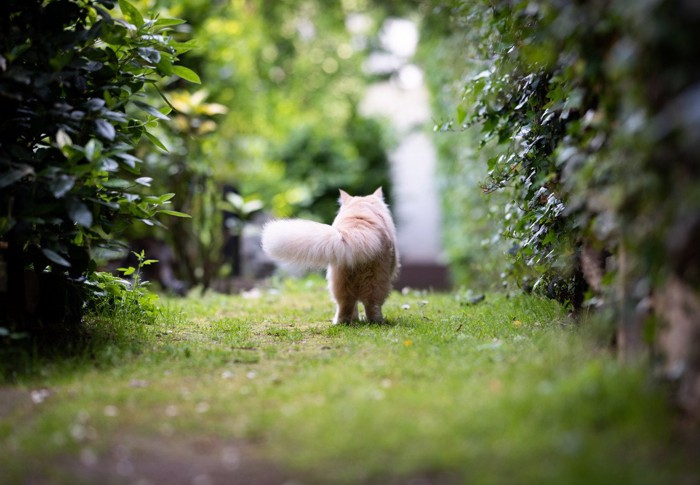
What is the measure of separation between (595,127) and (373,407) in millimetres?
1585

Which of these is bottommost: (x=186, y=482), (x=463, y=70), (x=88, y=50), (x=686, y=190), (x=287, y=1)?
(x=186, y=482)

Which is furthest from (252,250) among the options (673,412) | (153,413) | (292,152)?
(673,412)

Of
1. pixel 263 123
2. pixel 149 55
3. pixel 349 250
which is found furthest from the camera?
pixel 263 123

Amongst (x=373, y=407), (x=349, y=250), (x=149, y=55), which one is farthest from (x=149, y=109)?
(x=373, y=407)

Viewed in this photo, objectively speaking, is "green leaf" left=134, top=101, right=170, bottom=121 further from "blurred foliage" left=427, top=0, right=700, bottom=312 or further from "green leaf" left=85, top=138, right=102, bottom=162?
"blurred foliage" left=427, top=0, right=700, bottom=312

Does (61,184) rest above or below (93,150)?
below

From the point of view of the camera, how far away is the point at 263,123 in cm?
1661

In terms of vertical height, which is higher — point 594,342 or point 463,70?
point 463,70

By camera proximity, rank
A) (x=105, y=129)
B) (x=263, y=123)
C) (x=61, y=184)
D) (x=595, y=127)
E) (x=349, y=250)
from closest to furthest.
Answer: (x=595, y=127) → (x=61, y=184) → (x=105, y=129) → (x=349, y=250) → (x=263, y=123)

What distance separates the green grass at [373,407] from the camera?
7.54ft

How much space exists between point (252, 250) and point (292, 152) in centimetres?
198

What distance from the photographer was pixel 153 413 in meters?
2.87

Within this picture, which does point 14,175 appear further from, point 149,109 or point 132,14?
point 132,14

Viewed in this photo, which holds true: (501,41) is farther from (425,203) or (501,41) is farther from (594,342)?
(425,203)
